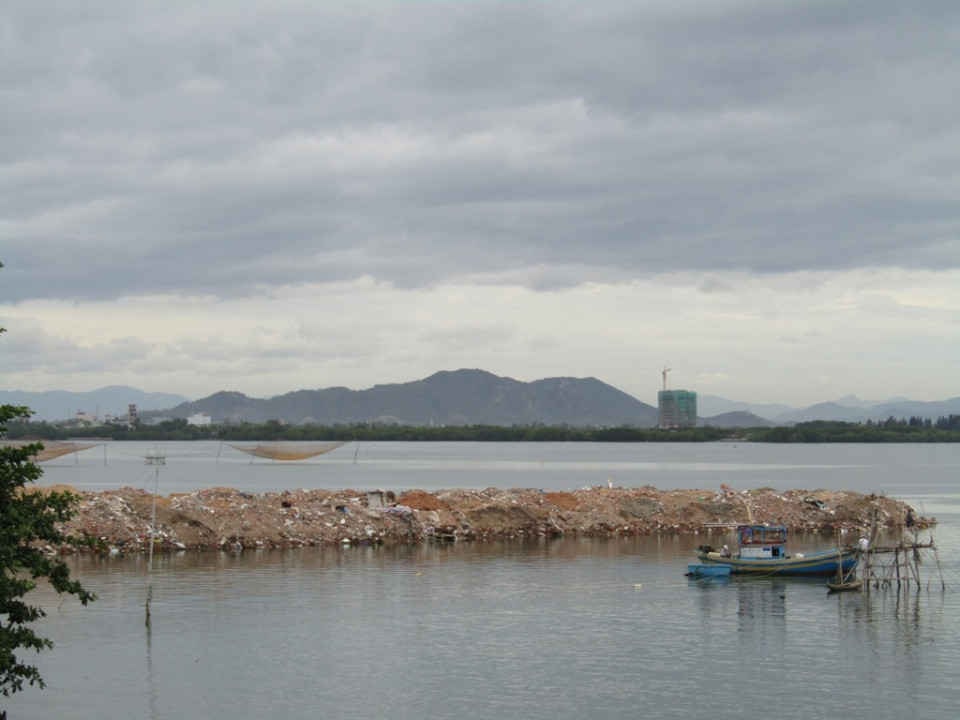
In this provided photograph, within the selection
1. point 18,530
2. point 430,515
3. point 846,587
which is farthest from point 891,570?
point 18,530

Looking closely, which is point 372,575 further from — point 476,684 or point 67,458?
point 67,458

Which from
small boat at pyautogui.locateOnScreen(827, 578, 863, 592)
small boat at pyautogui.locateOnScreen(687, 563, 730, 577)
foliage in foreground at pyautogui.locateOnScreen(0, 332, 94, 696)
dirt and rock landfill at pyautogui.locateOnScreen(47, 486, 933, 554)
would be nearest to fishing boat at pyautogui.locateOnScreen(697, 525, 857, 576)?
small boat at pyautogui.locateOnScreen(687, 563, 730, 577)

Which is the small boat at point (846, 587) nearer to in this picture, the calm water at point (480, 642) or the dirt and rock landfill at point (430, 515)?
the calm water at point (480, 642)

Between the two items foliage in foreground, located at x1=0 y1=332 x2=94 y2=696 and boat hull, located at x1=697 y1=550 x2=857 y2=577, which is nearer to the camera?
foliage in foreground, located at x1=0 y1=332 x2=94 y2=696

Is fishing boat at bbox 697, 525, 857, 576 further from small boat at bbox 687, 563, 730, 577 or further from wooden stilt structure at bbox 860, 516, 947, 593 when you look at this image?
wooden stilt structure at bbox 860, 516, 947, 593

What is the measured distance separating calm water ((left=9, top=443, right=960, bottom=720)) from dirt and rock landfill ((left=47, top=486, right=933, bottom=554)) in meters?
2.40

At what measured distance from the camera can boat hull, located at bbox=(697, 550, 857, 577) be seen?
39.4 meters

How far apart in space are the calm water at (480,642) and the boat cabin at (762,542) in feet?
5.90

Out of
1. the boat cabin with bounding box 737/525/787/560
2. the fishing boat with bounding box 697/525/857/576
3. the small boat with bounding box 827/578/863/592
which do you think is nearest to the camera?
the small boat with bounding box 827/578/863/592

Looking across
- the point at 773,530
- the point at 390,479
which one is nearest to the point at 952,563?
the point at 773,530

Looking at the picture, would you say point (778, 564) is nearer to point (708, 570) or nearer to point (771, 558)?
point (771, 558)

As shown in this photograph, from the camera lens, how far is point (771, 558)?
40.3 m

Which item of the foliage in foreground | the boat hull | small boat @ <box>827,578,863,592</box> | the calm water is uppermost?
the foliage in foreground

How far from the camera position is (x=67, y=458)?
560 ft
